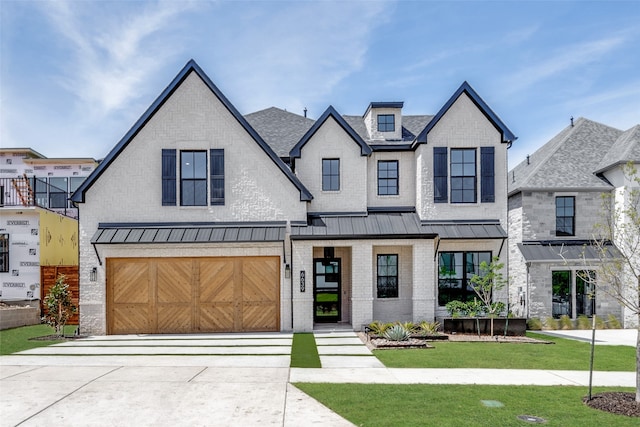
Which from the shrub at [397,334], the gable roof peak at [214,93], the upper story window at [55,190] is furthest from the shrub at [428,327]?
the upper story window at [55,190]

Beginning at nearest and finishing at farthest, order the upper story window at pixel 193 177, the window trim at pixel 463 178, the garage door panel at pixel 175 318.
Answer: the garage door panel at pixel 175 318 → the upper story window at pixel 193 177 → the window trim at pixel 463 178

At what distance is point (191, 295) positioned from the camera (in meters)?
17.6

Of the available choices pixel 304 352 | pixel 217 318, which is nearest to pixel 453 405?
pixel 304 352

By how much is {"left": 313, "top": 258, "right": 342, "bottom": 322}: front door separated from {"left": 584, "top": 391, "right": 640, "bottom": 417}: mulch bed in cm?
1170

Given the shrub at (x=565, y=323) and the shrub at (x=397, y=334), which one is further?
the shrub at (x=565, y=323)

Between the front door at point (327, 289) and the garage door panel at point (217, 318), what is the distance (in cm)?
374

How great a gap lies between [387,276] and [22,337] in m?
13.6

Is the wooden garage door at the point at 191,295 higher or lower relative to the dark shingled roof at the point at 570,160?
lower

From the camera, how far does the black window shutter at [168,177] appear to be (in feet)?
58.8

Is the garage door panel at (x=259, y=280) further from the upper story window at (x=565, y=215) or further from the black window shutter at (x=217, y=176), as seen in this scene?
the upper story window at (x=565, y=215)

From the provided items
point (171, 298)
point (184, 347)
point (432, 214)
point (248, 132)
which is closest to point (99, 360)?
point (184, 347)

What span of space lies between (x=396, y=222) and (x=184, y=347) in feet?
30.0

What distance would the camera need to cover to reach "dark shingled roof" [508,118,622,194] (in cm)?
2073

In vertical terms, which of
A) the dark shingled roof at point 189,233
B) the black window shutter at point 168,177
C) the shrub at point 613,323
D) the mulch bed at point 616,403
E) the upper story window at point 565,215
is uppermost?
the black window shutter at point 168,177
